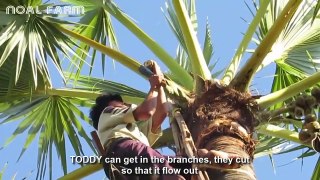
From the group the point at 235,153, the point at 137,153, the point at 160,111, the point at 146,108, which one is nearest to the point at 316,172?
the point at 235,153

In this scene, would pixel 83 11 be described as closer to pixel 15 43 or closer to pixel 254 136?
pixel 15 43

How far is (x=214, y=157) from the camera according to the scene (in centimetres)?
376

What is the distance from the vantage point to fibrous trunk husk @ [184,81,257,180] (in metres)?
4.07

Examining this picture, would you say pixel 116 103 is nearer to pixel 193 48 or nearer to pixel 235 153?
pixel 235 153

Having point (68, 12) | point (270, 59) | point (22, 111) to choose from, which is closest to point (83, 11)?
point (68, 12)

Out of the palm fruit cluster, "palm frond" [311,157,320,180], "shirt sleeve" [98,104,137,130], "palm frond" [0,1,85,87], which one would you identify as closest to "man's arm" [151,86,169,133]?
"shirt sleeve" [98,104,137,130]

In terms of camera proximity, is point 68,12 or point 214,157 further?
point 68,12

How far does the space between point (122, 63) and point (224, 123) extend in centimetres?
153

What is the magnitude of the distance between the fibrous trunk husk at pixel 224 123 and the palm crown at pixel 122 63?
0.11 metres

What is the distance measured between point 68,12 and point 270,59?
2.01 meters

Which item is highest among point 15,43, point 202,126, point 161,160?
point 15,43

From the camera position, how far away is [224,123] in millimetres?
4301

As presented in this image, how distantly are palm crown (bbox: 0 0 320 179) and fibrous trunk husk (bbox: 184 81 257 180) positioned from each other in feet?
0.37

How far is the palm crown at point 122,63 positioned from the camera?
5082mm
